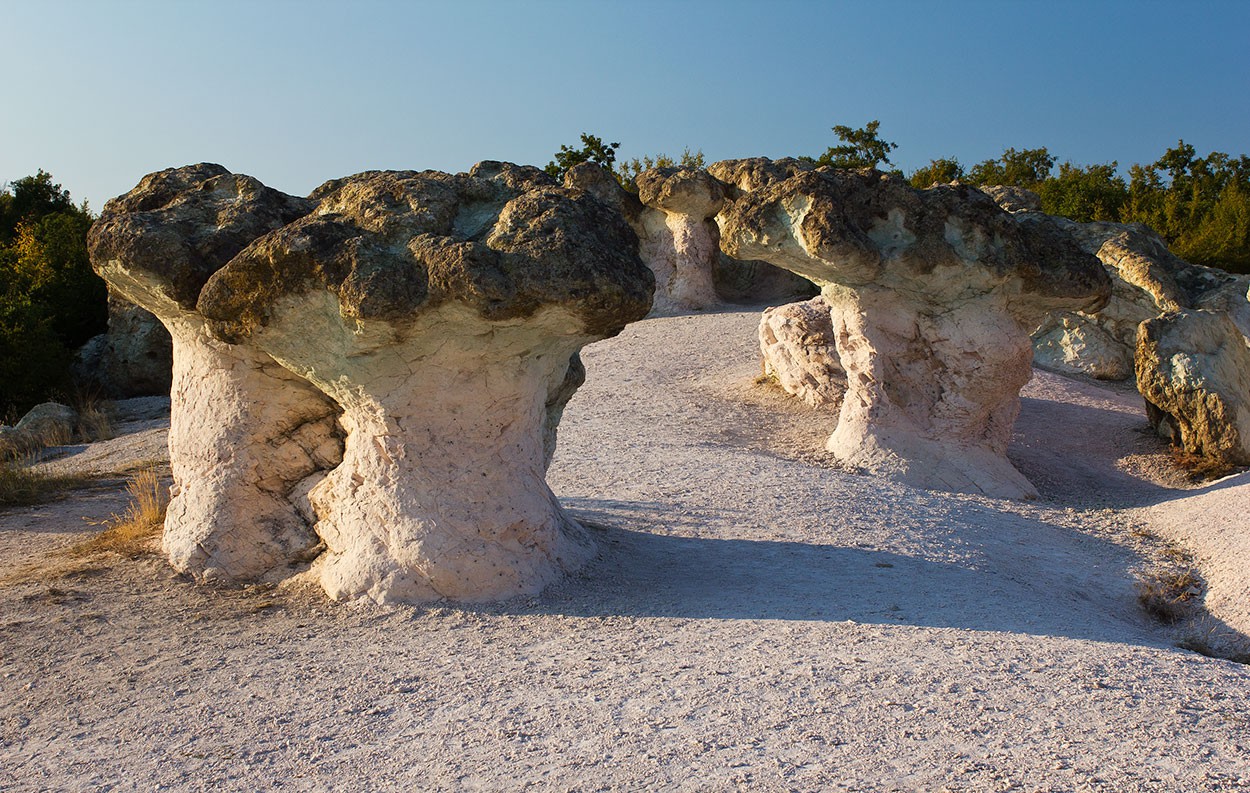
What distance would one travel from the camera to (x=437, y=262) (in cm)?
468

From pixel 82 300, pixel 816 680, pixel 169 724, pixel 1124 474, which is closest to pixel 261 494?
pixel 169 724

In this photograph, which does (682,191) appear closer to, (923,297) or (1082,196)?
(923,297)

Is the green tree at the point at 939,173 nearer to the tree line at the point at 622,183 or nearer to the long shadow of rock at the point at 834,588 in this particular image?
the tree line at the point at 622,183

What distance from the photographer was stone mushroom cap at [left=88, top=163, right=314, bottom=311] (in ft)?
17.1

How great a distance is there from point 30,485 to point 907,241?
693cm

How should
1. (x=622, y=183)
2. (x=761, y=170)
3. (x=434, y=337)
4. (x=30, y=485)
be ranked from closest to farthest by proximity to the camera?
(x=434, y=337)
(x=30, y=485)
(x=761, y=170)
(x=622, y=183)

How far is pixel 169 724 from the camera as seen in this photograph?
3.86 m

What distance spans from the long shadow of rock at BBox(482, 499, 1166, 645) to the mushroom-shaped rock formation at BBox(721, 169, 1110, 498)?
89.1 inches

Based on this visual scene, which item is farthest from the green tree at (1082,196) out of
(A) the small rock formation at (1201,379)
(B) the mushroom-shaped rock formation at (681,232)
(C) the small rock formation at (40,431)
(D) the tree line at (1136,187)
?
(C) the small rock formation at (40,431)

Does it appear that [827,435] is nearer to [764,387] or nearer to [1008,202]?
[764,387]

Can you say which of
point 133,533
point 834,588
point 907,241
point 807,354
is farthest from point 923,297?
point 133,533

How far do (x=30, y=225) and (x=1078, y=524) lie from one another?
2003 centimetres

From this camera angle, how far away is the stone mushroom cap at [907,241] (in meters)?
8.20

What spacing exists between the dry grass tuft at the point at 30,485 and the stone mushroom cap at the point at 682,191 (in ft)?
35.1
